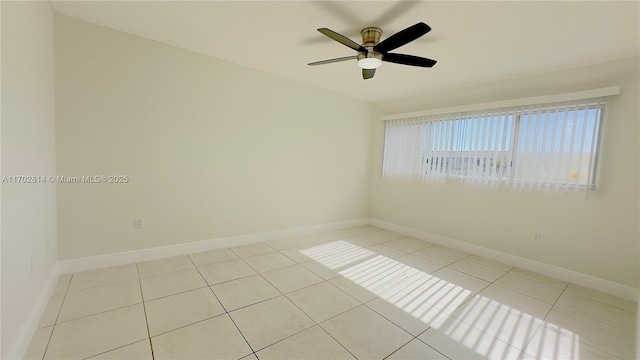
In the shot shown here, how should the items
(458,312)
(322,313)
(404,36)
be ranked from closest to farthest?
(404,36) → (322,313) → (458,312)

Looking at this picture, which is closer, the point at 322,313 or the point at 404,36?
the point at 404,36

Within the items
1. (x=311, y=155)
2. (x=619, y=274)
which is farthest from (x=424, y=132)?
(x=619, y=274)

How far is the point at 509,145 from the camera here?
10.4 ft

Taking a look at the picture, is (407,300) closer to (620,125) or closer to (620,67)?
(620,125)

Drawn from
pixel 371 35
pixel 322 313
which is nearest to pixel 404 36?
pixel 371 35

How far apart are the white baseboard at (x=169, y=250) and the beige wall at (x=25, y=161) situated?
277 mm

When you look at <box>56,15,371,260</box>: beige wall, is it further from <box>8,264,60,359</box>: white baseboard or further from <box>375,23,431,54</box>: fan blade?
<box>375,23,431,54</box>: fan blade

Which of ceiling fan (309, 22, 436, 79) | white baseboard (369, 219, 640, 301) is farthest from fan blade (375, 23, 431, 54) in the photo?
white baseboard (369, 219, 640, 301)

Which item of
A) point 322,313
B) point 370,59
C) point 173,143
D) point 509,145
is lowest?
point 322,313

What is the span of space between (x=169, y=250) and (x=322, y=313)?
200 cm

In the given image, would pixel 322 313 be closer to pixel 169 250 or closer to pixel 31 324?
pixel 31 324

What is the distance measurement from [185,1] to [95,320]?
243 centimetres

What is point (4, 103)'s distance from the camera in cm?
131

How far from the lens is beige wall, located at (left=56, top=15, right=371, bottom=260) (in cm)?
237
